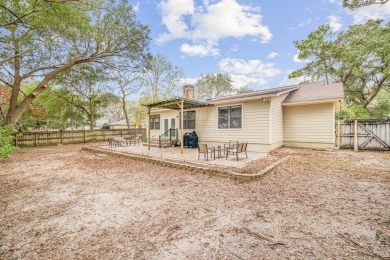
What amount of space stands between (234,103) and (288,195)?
7013 mm

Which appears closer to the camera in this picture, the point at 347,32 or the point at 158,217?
the point at 158,217

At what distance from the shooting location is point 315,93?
10.9 meters

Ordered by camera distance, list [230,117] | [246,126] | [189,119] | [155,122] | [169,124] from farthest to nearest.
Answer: [155,122], [169,124], [189,119], [230,117], [246,126]

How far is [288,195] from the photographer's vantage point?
14.2 feet

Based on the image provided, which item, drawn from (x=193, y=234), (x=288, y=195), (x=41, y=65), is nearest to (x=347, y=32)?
(x=288, y=195)

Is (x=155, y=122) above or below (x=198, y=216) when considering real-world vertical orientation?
above

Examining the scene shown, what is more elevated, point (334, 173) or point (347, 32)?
point (347, 32)

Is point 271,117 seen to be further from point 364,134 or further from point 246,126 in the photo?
point 364,134

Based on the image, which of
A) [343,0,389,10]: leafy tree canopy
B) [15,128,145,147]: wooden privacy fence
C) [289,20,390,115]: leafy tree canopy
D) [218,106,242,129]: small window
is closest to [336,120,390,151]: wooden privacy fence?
[343,0,389,10]: leafy tree canopy

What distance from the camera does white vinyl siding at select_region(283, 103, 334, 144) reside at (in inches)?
396

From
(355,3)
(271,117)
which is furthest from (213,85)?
(355,3)

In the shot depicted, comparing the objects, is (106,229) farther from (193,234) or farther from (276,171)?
(276,171)

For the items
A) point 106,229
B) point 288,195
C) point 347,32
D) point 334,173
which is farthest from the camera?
point 347,32

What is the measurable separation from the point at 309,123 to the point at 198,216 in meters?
10.2
